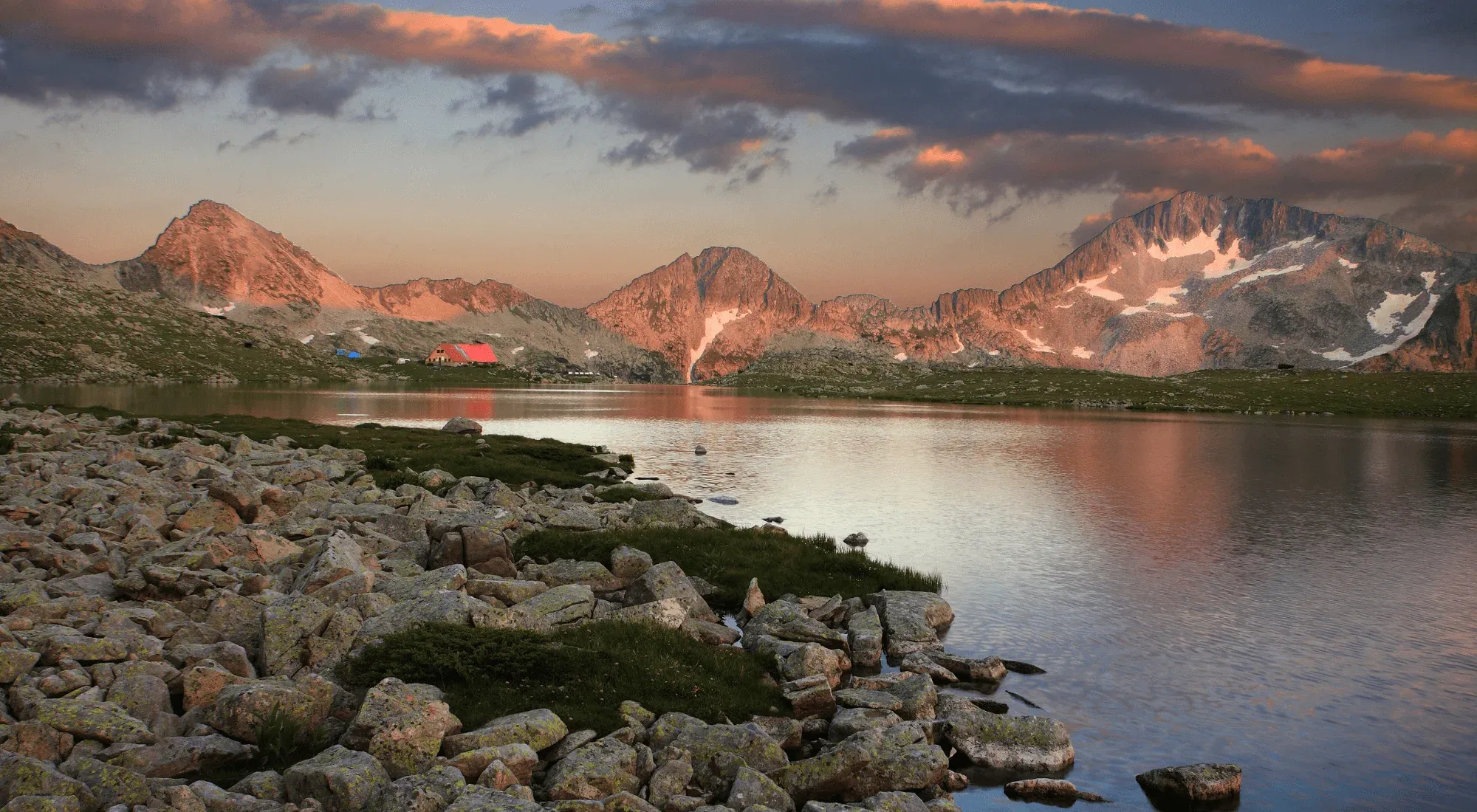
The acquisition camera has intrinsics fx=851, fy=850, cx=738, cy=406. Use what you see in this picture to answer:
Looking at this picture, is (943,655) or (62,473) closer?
(943,655)

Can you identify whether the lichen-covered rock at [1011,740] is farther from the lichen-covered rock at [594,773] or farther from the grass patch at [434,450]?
the grass patch at [434,450]

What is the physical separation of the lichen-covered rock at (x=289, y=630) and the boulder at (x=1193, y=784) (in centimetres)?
1696

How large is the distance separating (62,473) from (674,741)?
28.7 m

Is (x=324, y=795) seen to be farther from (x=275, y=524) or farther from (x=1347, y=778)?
(x=1347, y=778)

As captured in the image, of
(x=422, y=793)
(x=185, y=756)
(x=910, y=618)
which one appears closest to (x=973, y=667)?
(x=910, y=618)

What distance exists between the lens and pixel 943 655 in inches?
908

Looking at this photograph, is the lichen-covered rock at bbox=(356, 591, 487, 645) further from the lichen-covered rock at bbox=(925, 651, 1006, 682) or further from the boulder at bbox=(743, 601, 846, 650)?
the lichen-covered rock at bbox=(925, 651, 1006, 682)

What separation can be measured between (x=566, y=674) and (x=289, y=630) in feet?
18.4

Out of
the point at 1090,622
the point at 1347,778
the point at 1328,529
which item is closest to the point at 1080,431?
the point at 1328,529

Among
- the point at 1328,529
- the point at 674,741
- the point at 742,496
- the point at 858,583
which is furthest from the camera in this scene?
the point at 742,496

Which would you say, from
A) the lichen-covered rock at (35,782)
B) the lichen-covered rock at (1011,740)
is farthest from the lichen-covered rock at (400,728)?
the lichen-covered rock at (1011,740)

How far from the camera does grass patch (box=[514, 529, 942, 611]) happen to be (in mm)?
29062

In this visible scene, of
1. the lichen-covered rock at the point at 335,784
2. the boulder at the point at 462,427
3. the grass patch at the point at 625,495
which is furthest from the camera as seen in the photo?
the boulder at the point at 462,427

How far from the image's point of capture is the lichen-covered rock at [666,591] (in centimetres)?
2447
